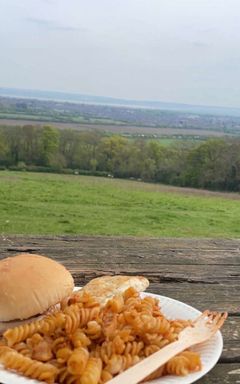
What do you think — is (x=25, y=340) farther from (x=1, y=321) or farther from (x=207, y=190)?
(x=207, y=190)

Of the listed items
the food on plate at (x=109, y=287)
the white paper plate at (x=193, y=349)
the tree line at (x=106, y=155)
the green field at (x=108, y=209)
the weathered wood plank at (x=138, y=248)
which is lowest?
the green field at (x=108, y=209)

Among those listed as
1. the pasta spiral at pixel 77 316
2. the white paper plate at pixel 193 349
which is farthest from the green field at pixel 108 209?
the pasta spiral at pixel 77 316

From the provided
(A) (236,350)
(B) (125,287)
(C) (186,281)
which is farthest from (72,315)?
(C) (186,281)

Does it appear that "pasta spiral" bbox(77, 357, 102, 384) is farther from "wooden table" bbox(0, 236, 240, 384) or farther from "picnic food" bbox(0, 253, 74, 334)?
"wooden table" bbox(0, 236, 240, 384)

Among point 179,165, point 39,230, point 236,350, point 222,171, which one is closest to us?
point 236,350

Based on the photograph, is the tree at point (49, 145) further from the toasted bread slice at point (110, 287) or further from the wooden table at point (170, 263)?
the toasted bread slice at point (110, 287)
